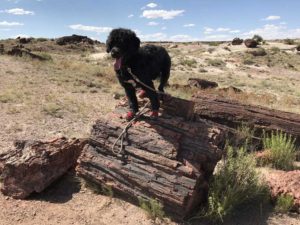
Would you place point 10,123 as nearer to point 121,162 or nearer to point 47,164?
point 47,164

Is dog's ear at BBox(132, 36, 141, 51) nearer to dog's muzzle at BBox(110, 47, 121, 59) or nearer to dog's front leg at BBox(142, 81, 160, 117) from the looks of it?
dog's muzzle at BBox(110, 47, 121, 59)

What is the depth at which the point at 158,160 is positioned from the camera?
4.72 m

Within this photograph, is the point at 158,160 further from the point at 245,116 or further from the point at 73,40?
the point at 73,40

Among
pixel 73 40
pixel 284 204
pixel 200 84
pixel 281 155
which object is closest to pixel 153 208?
pixel 284 204

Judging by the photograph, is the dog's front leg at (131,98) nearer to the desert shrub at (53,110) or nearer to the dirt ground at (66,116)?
the dirt ground at (66,116)

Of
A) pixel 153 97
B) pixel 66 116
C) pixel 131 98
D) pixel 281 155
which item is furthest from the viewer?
pixel 66 116

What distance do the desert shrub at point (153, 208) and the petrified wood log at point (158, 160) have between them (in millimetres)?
75

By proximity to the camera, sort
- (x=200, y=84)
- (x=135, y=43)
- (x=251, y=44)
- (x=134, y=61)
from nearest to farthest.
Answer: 1. (x=135, y=43)
2. (x=134, y=61)
3. (x=200, y=84)
4. (x=251, y=44)

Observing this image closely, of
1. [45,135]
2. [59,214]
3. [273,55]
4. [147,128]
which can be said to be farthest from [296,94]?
[273,55]

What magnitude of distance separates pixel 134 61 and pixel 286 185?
248 centimetres

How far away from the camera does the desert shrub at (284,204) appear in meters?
4.88

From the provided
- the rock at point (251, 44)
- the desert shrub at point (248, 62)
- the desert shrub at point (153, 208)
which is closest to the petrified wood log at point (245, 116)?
the desert shrub at point (153, 208)

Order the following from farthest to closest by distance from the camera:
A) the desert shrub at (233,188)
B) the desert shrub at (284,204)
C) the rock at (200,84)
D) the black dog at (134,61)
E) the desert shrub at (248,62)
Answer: the desert shrub at (248,62) → the rock at (200,84) → the black dog at (134,61) → the desert shrub at (284,204) → the desert shrub at (233,188)

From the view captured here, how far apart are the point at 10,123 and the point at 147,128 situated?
13.9 feet
